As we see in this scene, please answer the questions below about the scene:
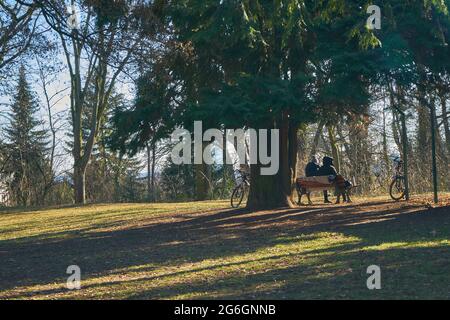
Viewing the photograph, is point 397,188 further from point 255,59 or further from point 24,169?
point 24,169

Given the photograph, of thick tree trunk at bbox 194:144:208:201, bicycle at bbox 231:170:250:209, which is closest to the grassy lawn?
bicycle at bbox 231:170:250:209

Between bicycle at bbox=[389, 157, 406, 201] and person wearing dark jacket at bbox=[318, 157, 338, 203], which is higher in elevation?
person wearing dark jacket at bbox=[318, 157, 338, 203]

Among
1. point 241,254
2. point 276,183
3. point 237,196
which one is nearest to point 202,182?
point 237,196

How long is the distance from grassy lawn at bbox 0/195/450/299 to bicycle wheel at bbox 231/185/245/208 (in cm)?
243

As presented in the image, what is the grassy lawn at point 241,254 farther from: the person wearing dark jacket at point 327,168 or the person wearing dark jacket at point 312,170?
the person wearing dark jacket at point 312,170

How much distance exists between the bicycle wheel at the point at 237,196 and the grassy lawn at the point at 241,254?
2427 mm

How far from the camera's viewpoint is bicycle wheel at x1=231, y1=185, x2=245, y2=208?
20.4 metres

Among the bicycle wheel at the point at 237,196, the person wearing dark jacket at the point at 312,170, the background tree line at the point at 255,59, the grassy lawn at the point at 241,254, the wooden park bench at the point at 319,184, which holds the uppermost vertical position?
the background tree line at the point at 255,59

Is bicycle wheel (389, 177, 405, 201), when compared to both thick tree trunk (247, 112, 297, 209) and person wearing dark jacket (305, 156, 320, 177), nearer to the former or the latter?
person wearing dark jacket (305, 156, 320, 177)

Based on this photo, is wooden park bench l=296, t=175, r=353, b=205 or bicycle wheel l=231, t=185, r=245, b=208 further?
bicycle wheel l=231, t=185, r=245, b=208

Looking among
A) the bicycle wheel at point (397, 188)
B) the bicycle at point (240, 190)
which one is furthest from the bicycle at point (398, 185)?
the bicycle at point (240, 190)

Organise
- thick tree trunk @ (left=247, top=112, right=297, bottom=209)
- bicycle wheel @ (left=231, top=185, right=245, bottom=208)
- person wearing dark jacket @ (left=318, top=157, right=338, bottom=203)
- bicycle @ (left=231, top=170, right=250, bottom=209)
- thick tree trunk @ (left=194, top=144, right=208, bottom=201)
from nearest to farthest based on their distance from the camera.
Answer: thick tree trunk @ (left=247, top=112, right=297, bottom=209) < person wearing dark jacket @ (left=318, top=157, right=338, bottom=203) < bicycle wheel @ (left=231, top=185, right=245, bottom=208) < bicycle @ (left=231, top=170, right=250, bottom=209) < thick tree trunk @ (left=194, top=144, right=208, bottom=201)

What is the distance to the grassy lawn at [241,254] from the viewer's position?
7692 mm

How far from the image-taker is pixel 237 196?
69.6ft
